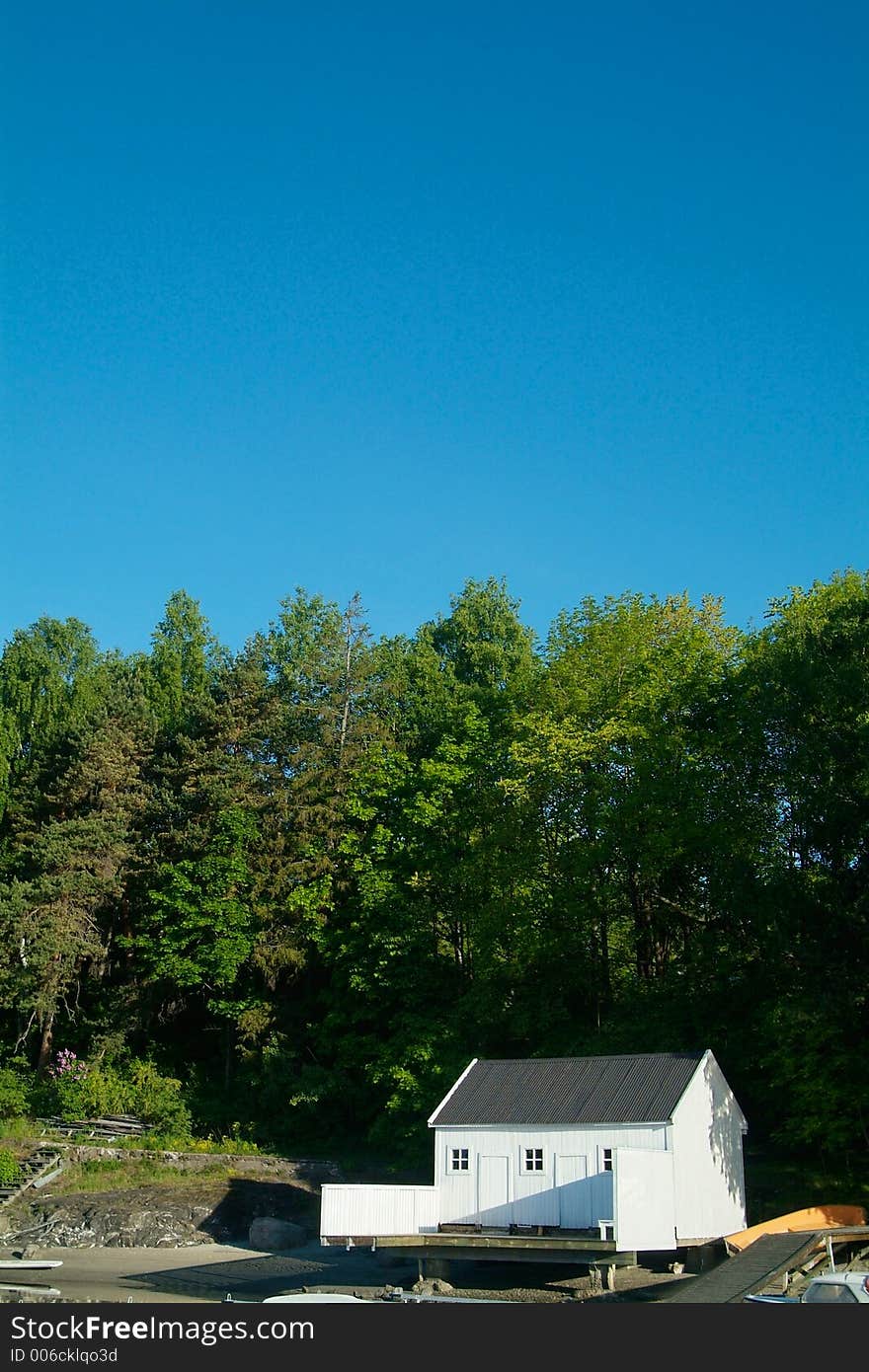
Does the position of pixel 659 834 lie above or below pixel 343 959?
above

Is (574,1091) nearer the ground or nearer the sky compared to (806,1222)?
nearer the sky

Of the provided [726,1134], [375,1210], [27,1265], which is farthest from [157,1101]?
[726,1134]

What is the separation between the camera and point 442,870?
134 feet

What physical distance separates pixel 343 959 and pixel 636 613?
16.3 m

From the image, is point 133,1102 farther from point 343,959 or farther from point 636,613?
point 636,613

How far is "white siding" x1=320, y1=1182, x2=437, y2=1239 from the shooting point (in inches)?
950

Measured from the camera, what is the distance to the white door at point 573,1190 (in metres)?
24.0

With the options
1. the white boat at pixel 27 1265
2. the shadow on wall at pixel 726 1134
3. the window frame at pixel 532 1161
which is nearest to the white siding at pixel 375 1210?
the window frame at pixel 532 1161

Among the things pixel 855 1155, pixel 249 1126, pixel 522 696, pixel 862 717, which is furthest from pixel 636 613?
pixel 249 1126

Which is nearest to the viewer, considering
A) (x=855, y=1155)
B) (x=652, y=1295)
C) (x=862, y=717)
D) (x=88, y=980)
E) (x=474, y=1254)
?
(x=652, y=1295)

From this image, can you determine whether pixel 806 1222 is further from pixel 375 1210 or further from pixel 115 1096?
pixel 115 1096

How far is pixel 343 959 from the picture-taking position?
42250 mm

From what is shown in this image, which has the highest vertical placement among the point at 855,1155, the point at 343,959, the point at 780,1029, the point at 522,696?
the point at 522,696

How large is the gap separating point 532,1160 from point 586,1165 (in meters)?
1.24
